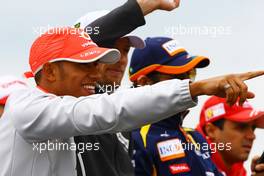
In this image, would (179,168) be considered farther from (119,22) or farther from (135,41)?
(119,22)

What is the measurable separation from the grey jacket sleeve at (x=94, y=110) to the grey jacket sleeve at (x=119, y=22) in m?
1.17

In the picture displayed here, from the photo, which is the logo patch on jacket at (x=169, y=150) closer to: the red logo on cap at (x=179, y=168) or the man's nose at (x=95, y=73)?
the red logo on cap at (x=179, y=168)

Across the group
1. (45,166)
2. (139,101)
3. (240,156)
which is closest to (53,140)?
(45,166)

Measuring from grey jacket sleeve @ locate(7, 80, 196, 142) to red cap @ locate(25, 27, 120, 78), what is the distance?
1.21ft

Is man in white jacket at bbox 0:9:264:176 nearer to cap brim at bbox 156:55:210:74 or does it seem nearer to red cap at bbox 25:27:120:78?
red cap at bbox 25:27:120:78

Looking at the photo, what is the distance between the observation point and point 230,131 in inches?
266

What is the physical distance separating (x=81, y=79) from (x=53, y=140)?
414 millimetres

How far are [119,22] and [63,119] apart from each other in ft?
4.66

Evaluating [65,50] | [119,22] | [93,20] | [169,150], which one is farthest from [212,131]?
[65,50]

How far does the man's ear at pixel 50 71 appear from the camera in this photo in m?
3.94

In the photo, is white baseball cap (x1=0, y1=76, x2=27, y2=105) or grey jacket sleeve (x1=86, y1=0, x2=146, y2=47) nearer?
grey jacket sleeve (x1=86, y1=0, x2=146, y2=47)

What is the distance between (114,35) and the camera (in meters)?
4.75

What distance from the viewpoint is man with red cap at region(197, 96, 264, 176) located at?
6.55m

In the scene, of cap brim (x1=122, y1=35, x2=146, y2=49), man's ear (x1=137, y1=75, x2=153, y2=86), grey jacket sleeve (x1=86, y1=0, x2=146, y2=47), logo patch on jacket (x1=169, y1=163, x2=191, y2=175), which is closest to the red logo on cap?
logo patch on jacket (x1=169, y1=163, x2=191, y2=175)
